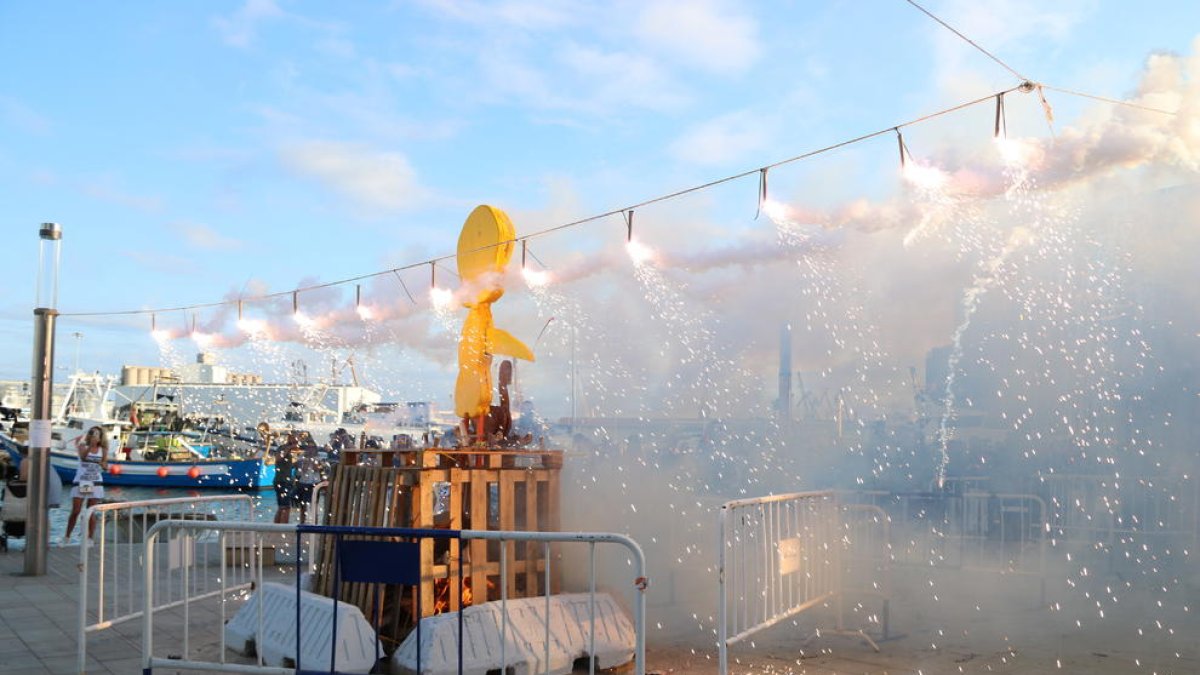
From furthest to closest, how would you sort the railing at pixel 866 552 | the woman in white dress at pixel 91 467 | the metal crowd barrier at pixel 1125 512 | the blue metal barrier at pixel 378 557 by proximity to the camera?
the woman in white dress at pixel 91 467 → the metal crowd barrier at pixel 1125 512 → the railing at pixel 866 552 → the blue metal barrier at pixel 378 557

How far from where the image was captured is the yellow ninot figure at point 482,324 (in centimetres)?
890

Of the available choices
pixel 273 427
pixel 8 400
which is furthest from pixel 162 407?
pixel 8 400

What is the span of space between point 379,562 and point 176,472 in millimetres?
43032

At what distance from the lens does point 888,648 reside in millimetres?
7570

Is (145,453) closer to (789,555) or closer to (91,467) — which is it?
(91,467)

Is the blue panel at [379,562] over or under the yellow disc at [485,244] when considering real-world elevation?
under

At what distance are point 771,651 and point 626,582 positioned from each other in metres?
1.46

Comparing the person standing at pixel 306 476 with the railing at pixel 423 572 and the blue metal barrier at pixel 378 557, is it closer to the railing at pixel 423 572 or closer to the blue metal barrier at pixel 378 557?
the railing at pixel 423 572

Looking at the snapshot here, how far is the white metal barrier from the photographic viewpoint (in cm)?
706

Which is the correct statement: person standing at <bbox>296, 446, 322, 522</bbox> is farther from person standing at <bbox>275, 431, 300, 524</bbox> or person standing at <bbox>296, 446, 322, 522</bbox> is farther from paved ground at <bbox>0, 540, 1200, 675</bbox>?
paved ground at <bbox>0, 540, 1200, 675</bbox>

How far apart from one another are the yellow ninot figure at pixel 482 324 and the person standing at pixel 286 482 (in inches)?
301

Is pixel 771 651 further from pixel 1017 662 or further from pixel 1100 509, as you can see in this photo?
pixel 1100 509

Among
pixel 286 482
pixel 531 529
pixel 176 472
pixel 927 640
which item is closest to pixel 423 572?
pixel 531 529

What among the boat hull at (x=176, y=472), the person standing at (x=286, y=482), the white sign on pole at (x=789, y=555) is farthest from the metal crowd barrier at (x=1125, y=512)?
the boat hull at (x=176, y=472)
